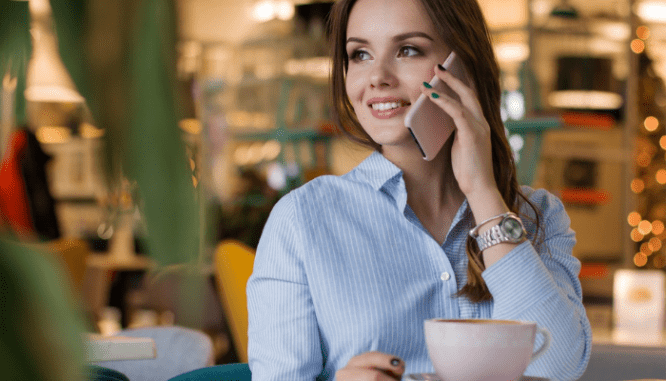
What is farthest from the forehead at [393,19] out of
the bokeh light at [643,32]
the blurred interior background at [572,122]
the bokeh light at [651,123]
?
the bokeh light at [643,32]

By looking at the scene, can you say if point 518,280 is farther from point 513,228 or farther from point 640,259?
point 640,259

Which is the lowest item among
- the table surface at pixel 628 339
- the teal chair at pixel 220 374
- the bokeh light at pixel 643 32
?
the table surface at pixel 628 339

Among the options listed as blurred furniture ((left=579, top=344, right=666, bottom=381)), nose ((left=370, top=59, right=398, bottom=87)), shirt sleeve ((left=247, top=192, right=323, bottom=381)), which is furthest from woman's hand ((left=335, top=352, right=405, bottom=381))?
blurred furniture ((left=579, top=344, right=666, bottom=381))

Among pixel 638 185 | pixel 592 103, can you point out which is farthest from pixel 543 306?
pixel 638 185

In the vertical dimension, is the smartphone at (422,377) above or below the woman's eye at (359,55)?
below

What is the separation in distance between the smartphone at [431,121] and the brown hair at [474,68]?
46mm

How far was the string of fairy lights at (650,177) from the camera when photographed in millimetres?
4844

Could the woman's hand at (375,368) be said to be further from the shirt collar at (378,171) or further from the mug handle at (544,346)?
the shirt collar at (378,171)

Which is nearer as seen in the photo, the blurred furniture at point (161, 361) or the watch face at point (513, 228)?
the watch face at point (513, 228)

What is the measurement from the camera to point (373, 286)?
878 mm

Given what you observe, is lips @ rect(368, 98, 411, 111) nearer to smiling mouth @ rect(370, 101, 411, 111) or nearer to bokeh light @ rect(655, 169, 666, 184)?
smiling mouth @ rect(370, 101, 411, 111)

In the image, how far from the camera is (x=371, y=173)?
0.97 metres

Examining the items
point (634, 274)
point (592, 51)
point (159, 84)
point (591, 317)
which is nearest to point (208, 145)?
point (159, 84)

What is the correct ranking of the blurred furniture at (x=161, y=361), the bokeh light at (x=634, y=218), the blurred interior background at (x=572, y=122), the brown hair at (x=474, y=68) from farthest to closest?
the bokeh light at (x=634, y=218)
the blurred interior background at (x=572, y=122)
the blurred furniture at (x=161, y=361)
the brown hair at (x=474, y=68)
